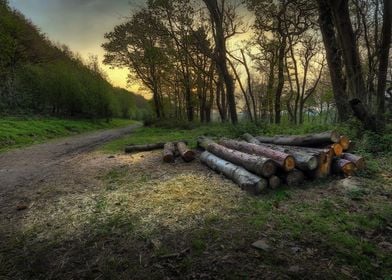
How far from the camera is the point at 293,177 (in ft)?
21.7

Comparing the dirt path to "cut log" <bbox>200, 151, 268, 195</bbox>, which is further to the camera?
the dirt path

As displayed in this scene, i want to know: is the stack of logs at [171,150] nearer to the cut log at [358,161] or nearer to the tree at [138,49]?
the cut log at [358,161]

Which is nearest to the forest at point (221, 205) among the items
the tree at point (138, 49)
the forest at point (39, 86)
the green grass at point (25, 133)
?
the green grass at point (25, 133)

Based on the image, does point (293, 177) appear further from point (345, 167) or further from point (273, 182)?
point (345, 167)

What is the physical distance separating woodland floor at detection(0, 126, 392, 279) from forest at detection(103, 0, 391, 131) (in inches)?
212

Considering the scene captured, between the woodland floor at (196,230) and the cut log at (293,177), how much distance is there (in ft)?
0.65

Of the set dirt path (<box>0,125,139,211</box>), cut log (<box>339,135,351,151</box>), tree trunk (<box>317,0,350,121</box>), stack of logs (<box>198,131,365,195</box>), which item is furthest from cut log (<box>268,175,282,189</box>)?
tree trunk (<box>317,0,350,121</box>)

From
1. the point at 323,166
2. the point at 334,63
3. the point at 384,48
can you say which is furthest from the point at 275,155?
the point at 384,48

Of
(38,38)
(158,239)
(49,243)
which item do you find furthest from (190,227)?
(38,38)

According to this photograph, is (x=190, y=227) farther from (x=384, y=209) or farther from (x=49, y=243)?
(x=384, y=209)

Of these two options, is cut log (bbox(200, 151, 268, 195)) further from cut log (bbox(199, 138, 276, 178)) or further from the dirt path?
the dirt path

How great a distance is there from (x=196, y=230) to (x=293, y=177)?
2882 mm

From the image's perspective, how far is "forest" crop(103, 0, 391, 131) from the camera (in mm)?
10198

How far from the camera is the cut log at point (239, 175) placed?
630 cm
